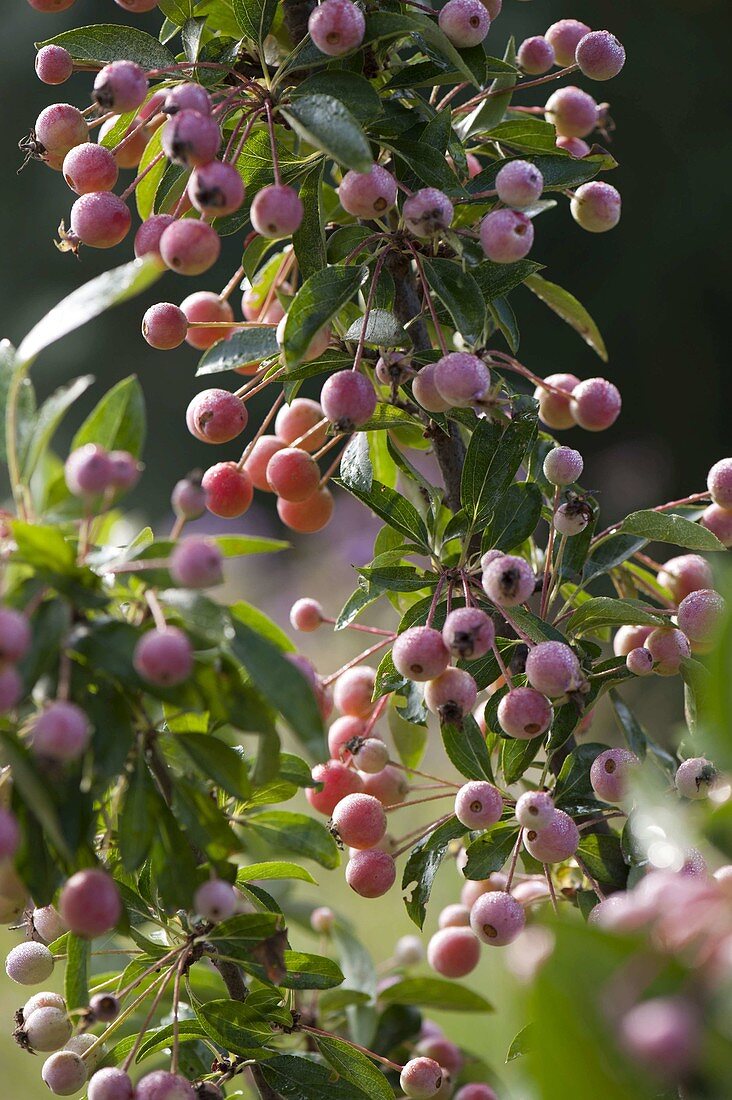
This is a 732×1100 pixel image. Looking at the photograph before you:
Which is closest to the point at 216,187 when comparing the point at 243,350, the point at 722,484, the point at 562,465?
the point at 243,350

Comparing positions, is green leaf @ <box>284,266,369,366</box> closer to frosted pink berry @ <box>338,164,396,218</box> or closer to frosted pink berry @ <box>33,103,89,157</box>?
frosted pink berry @ <box>338,164,396,218</box>

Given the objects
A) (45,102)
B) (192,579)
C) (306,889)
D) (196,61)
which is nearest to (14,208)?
(45,102)

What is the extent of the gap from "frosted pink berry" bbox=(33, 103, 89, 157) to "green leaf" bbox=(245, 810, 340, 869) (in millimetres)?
371

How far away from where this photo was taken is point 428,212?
21.1 inches

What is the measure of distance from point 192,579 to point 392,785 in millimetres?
312

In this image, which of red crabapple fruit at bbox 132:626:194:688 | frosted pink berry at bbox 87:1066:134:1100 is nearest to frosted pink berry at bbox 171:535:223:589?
red crabapple fruit at bbox 132:626:194:688

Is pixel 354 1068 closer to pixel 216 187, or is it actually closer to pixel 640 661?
pixel 640 661

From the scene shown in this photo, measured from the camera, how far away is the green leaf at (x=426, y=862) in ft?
2.00

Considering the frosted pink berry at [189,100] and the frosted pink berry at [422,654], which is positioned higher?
the frosted pink berry at [189,100]

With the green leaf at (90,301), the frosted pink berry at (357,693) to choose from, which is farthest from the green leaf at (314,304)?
the frosted pink berry at (357,693)

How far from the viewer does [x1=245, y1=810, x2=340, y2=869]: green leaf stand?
0.54 m

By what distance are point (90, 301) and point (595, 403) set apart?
359 mm

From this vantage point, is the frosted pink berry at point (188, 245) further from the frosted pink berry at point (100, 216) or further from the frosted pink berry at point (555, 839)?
the frosted pink berry at point (555, 839)

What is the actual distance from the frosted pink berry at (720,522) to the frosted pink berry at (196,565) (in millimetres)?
395
